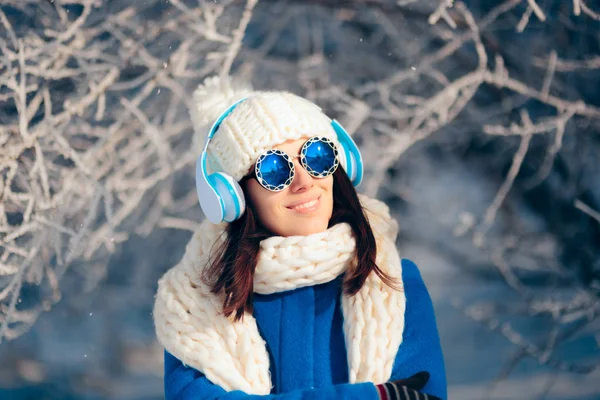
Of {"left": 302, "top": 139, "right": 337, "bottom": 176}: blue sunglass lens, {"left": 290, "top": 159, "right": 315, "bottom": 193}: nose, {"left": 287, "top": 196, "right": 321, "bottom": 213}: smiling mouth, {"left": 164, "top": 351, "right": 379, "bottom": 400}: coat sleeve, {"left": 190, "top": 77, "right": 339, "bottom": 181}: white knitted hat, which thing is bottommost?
{"left": 164, "top": 351, "right": 379, "bottom": 400}: coat sleeve

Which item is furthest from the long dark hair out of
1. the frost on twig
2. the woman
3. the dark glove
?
the frost on twig

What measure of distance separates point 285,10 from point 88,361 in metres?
2.59

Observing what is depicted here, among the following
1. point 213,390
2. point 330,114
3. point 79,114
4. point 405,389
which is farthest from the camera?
point 330,114

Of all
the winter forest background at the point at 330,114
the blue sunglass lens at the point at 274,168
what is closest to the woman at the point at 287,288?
the blue sunglass lens at the point at 274,168

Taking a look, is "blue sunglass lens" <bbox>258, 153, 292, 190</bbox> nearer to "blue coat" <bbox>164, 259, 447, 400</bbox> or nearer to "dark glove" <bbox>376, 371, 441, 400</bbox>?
"blue coat" <bbox>164, 259, 447, 400</bbox>

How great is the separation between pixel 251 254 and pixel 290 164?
0.24 m

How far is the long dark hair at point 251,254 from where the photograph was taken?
185cm

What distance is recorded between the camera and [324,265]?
5.91ft

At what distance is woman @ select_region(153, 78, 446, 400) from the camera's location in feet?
5.94

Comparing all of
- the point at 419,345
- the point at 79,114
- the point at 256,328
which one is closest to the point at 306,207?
the point at 256,328

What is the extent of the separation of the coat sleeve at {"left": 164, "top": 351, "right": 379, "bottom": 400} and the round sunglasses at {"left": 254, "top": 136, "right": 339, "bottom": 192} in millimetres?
473

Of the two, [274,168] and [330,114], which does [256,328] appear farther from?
[330,114]

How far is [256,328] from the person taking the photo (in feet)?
6.21

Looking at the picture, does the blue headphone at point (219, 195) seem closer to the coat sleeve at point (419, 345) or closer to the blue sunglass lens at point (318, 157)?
the blue sunglass lens at point (318, 157)
